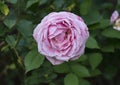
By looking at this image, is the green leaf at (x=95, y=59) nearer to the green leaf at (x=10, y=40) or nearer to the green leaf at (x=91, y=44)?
the green leaf at (x=91, y=44)

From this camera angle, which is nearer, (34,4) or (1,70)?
(34,4)

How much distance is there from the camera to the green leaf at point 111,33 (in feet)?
5.37

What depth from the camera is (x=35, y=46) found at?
4.56ft

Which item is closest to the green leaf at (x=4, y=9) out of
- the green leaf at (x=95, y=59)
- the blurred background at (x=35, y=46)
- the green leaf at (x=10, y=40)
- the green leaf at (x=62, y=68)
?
the blurred background at (x=35, y=46)

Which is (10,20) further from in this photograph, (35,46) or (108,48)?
(108,48)

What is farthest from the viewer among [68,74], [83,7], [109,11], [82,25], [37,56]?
[109,11]

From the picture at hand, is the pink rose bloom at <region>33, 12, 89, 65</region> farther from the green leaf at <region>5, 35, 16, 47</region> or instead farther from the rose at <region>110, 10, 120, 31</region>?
the rose at <region>110, 10, 120, 31</region>

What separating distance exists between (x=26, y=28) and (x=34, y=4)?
112 millimetres

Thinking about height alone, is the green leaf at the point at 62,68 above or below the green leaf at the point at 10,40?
below

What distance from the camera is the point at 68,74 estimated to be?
4.74 ft

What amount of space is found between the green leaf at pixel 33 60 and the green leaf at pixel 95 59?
353mm

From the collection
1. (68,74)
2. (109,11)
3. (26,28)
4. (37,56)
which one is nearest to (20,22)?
(26,28)

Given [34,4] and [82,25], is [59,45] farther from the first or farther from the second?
[34,4]

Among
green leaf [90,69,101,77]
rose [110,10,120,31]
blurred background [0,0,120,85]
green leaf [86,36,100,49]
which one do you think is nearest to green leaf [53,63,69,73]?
blurred background [0,0,120,85]
